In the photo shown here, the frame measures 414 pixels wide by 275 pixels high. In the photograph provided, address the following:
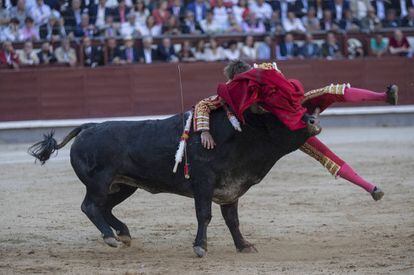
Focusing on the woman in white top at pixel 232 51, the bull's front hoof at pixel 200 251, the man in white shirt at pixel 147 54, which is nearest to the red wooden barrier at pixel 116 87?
the man in white shirt at pixel 147 54

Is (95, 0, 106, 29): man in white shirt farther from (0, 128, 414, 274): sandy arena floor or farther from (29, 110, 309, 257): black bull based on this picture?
(29, 110, 309, 257): black bull

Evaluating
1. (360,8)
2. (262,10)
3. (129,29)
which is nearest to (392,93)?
(129,29)

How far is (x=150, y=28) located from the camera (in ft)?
49.3

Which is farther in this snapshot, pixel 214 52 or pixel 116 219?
pixel 214 52

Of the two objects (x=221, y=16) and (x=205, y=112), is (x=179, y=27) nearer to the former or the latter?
(x=221, y=16)

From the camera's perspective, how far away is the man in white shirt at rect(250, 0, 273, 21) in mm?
15696

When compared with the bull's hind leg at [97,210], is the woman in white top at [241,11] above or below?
below

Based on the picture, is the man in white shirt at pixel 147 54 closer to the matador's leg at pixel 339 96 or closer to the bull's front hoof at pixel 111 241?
the bull's front hoof at pixel 111 241

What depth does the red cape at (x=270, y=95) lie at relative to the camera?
236 inches

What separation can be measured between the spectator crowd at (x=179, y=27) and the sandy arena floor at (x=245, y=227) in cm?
392

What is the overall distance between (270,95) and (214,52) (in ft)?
31.6

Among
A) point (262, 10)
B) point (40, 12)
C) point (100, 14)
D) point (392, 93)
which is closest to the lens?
point (392, 93)

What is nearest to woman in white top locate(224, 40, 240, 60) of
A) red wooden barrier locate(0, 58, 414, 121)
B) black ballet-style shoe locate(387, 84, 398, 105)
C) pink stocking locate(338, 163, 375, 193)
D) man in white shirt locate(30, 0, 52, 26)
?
red wooden barrier locate(0, 58, 414, 121)

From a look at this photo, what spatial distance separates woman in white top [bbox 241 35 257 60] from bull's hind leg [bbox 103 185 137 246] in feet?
28.1
